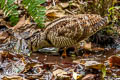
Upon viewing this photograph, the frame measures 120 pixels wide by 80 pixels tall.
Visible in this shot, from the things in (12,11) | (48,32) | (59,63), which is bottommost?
(59,63)

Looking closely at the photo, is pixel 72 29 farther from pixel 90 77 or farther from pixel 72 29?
pixel 90 77

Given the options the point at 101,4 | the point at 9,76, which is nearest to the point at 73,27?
the point at 101,4

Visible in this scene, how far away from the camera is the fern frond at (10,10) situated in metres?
6.99

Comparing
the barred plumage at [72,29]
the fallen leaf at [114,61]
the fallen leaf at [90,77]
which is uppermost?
the barred plumage at [72,29]

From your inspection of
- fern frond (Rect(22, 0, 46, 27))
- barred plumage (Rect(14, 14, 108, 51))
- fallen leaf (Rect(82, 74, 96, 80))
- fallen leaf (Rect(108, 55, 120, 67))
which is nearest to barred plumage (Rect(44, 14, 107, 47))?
barred plumage (Rect(14, 14, 108, 51))

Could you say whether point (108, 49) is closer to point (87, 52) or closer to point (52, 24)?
point (87, 52)

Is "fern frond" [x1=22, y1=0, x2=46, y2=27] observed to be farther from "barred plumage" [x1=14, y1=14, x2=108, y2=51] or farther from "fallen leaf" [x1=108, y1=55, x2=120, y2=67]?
"fallen leaf" [x1=108, y1=55, x2=120, y2=67]

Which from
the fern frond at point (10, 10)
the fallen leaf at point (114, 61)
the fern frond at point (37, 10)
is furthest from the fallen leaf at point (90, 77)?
the fern frond at point (10, 10)

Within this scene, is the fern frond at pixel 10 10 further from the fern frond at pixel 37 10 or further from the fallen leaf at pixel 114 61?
the fallen leaf at pixel 114 61

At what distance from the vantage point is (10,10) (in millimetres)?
7504

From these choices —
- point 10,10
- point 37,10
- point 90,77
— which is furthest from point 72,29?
point 10,10

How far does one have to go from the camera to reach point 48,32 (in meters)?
6.40

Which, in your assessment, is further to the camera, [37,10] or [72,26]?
[37,10]

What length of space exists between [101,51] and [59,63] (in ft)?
3.85
